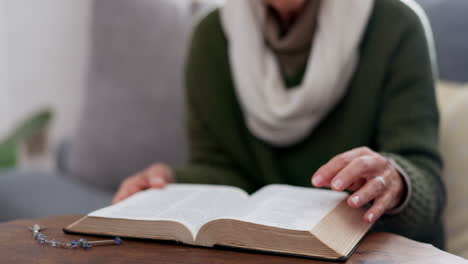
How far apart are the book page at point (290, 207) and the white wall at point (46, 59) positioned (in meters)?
1.92

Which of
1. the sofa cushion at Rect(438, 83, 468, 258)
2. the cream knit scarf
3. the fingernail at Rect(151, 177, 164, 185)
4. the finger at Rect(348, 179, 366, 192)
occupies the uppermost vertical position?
the cream knit scarf

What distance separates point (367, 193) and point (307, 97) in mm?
387

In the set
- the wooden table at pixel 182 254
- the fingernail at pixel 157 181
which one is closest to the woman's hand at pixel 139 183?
the fingernail at pixel 157 181

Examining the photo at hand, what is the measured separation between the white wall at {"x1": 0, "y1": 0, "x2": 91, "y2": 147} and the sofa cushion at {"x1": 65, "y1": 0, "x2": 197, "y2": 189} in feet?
2.99

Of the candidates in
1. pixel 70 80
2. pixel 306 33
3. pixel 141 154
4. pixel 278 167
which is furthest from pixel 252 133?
pixel 70 80

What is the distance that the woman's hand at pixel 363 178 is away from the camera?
707 millimetres

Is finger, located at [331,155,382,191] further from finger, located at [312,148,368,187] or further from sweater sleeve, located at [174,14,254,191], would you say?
sweater sleeve, located at [174,14,254,191]

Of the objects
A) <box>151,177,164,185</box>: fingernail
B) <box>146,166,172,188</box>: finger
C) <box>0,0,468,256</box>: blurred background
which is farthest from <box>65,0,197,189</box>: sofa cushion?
<box>151,177,164,185</box>: fingernail

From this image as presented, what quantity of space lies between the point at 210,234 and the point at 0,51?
227 cm

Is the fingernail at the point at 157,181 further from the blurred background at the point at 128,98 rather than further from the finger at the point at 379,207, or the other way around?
the blurred background at the point at 128,98

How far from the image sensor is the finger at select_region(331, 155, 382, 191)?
2.30 ft

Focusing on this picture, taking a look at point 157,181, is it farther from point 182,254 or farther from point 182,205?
point 182,254

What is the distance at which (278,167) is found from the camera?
3.89ft

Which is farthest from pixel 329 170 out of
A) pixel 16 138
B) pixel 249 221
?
pixel 16 138
